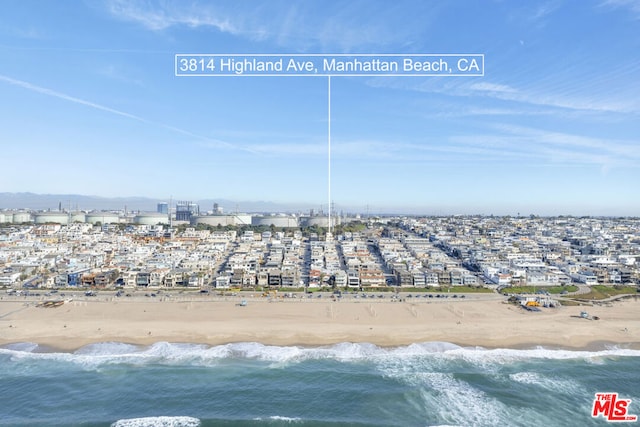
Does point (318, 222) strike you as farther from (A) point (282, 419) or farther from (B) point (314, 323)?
(A) point (282, 419)

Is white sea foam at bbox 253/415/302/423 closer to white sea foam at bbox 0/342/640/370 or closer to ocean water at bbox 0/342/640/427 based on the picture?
ocean water at bbox 0/342/640/427

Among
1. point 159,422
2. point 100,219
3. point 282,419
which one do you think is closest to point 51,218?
point 100,219

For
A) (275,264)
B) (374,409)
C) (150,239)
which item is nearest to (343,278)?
(275,264)

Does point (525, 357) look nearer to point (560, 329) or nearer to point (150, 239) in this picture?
point (560, 329)

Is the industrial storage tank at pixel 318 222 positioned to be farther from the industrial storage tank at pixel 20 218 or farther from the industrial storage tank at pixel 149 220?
the industrial storage tank at pixel 20 218

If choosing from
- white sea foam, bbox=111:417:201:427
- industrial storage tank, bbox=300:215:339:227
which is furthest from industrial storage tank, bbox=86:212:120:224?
white sea foam, bbox=111:417:201:427
